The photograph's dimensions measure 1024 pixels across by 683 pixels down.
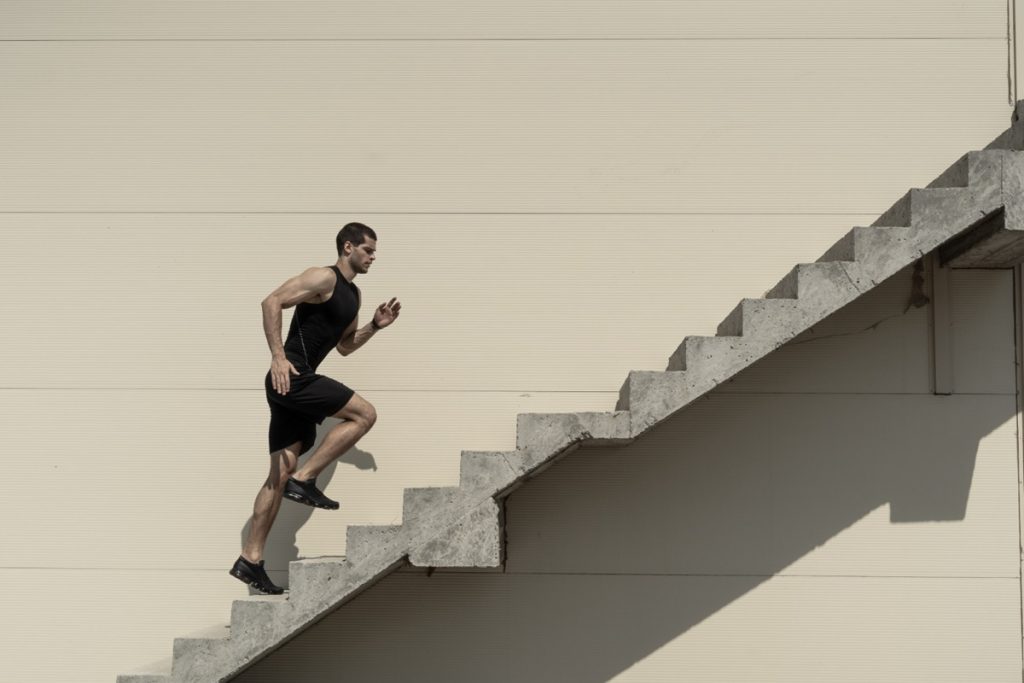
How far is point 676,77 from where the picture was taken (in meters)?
7.25

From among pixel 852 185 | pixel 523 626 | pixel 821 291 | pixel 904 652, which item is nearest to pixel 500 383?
pixel 523 626

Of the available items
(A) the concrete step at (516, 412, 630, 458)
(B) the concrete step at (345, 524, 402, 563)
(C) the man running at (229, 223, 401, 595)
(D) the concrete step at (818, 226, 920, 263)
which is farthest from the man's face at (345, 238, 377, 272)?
(D) the concrete step at (818, 226, 920, 263)

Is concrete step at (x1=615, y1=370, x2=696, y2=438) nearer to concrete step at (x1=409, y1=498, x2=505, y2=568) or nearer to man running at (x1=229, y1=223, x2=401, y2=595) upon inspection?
concrete step at (x1=409, y1=498, x2=505, y2=568)

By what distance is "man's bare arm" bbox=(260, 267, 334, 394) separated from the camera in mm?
5918

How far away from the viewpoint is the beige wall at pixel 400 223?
23.3 feet

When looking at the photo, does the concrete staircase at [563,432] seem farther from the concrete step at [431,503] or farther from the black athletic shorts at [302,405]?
the black athletic shorts at [302,405]

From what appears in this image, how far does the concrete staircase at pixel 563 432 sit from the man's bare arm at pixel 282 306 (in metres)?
0.91

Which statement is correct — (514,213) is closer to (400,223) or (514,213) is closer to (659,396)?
(400,223)

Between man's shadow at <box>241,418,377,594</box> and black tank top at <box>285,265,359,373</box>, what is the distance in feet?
3.03

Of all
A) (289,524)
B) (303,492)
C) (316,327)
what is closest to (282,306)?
(316,327)

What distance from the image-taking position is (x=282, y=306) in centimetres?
598

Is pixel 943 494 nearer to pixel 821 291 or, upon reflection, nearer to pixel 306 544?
pixel 821 291

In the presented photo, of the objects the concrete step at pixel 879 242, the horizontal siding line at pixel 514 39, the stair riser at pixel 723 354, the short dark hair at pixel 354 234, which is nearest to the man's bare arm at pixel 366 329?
the short dark hair at pixel 354 234

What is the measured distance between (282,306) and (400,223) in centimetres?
146
